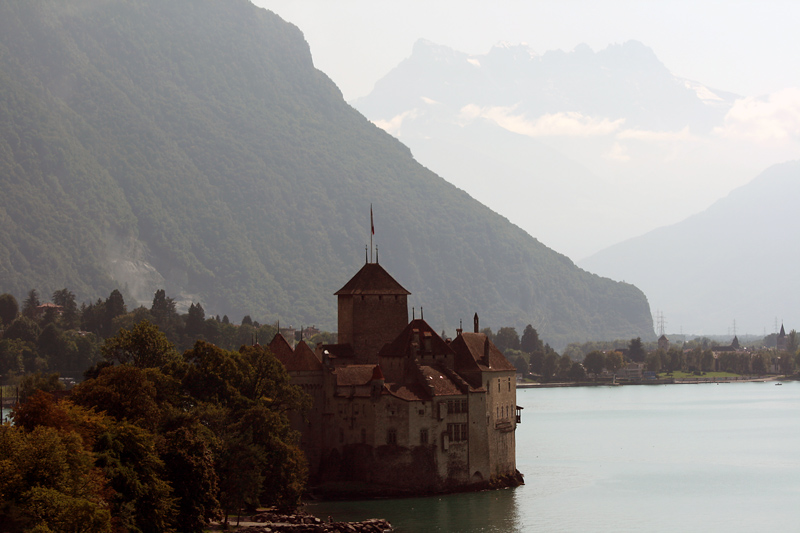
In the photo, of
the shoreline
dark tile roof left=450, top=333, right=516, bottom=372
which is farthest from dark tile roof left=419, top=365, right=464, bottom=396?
the shoreline

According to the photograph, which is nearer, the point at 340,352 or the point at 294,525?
the point at 294,525

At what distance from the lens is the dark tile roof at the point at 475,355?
4188 inches

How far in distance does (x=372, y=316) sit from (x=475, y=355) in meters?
10.1

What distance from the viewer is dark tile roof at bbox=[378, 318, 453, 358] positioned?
106 m

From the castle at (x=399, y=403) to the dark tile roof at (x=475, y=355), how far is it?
0.10m

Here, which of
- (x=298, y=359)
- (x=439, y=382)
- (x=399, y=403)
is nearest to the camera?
(x=399, y=403)

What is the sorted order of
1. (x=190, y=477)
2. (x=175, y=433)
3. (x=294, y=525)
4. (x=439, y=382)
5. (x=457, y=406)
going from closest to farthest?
1. (x=190, y=477)
2. (x=175, y=433)
3. (x=294, y=525)
4. (x=457, y=406)
5. (x=439, y=382)

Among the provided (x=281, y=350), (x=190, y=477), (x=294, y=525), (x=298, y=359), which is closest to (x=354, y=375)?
(x=298, y=359)

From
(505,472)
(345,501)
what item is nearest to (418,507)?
(345,501)

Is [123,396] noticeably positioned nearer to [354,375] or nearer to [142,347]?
[142,347]

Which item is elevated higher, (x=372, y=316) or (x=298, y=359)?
(x=372, y=316)

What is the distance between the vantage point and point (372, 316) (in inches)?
4365


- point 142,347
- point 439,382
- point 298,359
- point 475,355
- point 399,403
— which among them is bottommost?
point 399,403

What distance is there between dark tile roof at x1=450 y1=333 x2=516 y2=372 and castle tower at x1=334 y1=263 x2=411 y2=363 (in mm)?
5769
